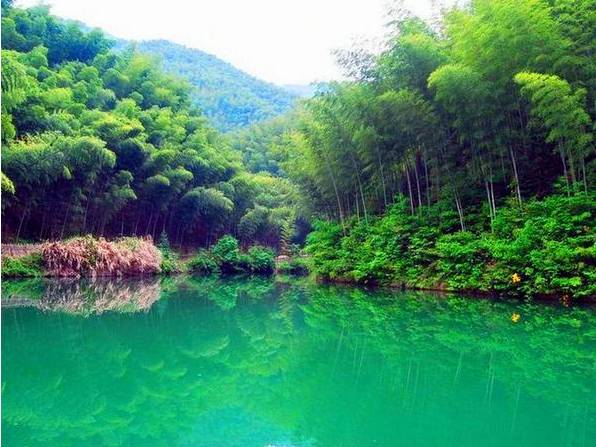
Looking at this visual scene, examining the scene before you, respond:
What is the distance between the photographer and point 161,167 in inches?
696

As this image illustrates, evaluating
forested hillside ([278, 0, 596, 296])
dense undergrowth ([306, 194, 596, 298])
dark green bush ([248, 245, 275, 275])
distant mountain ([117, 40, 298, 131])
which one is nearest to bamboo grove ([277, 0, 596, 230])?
forested hillside ([278, 0, 596, 296])

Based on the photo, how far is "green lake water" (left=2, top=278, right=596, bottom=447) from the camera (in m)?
2.89

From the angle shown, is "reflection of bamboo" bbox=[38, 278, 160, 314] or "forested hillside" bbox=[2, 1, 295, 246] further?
"forested hillside" bbox=[2, 1, 295, 246]

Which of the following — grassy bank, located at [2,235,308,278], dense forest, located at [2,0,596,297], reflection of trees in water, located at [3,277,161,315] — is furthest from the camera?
grassy bank, located at [2,235,308,278]

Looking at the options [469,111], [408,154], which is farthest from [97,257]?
[469,111]

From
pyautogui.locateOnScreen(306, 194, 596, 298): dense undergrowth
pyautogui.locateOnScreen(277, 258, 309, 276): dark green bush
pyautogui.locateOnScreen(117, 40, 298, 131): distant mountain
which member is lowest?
pyautogui.locateOnScreen(277, 258, 309, 276): dark green bush

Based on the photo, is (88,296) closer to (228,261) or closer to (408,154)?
(408,154)

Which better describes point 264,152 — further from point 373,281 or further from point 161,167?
point 373,281

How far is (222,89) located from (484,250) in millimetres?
47566

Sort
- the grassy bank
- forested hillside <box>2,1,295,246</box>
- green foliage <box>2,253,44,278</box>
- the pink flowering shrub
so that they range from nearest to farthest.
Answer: green foliage <box>2,253,44,278</box> < forested hillside <box>2,1,295,246</box> < the grassy bank < the pink flowering shrub

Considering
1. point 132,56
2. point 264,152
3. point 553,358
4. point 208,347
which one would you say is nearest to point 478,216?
point 553,358

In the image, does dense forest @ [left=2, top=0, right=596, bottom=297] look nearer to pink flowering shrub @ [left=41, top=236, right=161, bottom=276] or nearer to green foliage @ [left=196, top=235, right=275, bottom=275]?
pink flowering shrub @ [left=41, top=236, right=161, bottom=276]

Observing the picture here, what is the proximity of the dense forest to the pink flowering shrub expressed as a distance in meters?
1.34

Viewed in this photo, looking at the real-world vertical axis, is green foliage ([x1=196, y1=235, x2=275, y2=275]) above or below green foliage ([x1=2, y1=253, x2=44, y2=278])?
below
